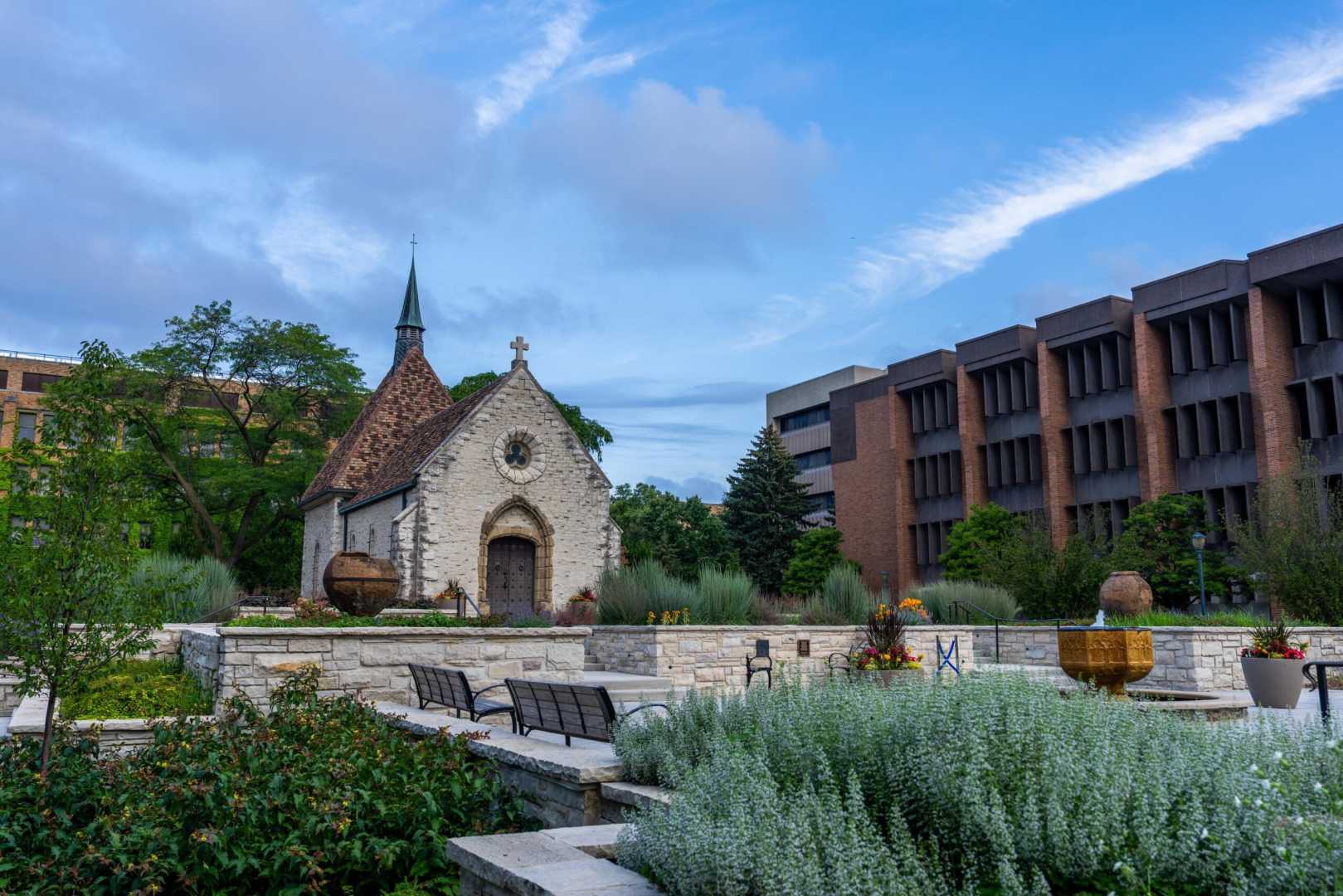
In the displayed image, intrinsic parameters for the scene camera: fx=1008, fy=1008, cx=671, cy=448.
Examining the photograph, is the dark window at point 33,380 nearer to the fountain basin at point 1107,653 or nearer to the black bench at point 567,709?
the black bench at point 567,709

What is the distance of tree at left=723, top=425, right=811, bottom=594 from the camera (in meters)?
46.0

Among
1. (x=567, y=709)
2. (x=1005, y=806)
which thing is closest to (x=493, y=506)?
(x=567, y=709)

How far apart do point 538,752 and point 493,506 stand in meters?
19.6

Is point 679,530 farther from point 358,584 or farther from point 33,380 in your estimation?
point 33,380

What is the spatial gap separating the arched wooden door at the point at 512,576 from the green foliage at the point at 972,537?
18.3m

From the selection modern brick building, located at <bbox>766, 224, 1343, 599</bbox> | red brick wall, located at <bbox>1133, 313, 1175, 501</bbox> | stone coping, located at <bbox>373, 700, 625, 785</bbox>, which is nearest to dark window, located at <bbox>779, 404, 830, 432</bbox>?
modern brick building, located at <bbox>766, 224, 1343, 599</bbox>

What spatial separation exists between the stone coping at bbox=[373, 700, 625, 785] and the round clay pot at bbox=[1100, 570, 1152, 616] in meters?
14.2

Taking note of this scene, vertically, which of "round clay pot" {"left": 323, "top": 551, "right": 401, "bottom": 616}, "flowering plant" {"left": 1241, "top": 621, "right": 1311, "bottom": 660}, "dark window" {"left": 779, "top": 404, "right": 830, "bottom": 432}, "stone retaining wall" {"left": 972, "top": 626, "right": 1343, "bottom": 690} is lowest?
"stone retaining wall" {"left": 972, "top": 626, "right": 1343, "bottom": 690}

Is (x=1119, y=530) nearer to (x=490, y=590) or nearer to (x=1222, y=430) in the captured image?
(x=1222, y=430)

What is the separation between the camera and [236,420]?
3809 centimetres

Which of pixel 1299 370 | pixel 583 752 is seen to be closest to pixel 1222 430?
pixel 1299 370

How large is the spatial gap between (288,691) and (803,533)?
38780 millimetres

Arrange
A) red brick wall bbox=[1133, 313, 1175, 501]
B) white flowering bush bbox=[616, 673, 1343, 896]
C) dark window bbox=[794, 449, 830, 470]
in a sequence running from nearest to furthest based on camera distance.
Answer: white flowering bush bbox=[616, 673, 1343, 896] < red brick wall bbox=[1133, 313, 1175, 501] < dark window bbox=[794, 449, 830, 470]

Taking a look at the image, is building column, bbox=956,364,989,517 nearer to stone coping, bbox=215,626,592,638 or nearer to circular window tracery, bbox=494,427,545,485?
circular window tracery, bbox=494,427,545,485
